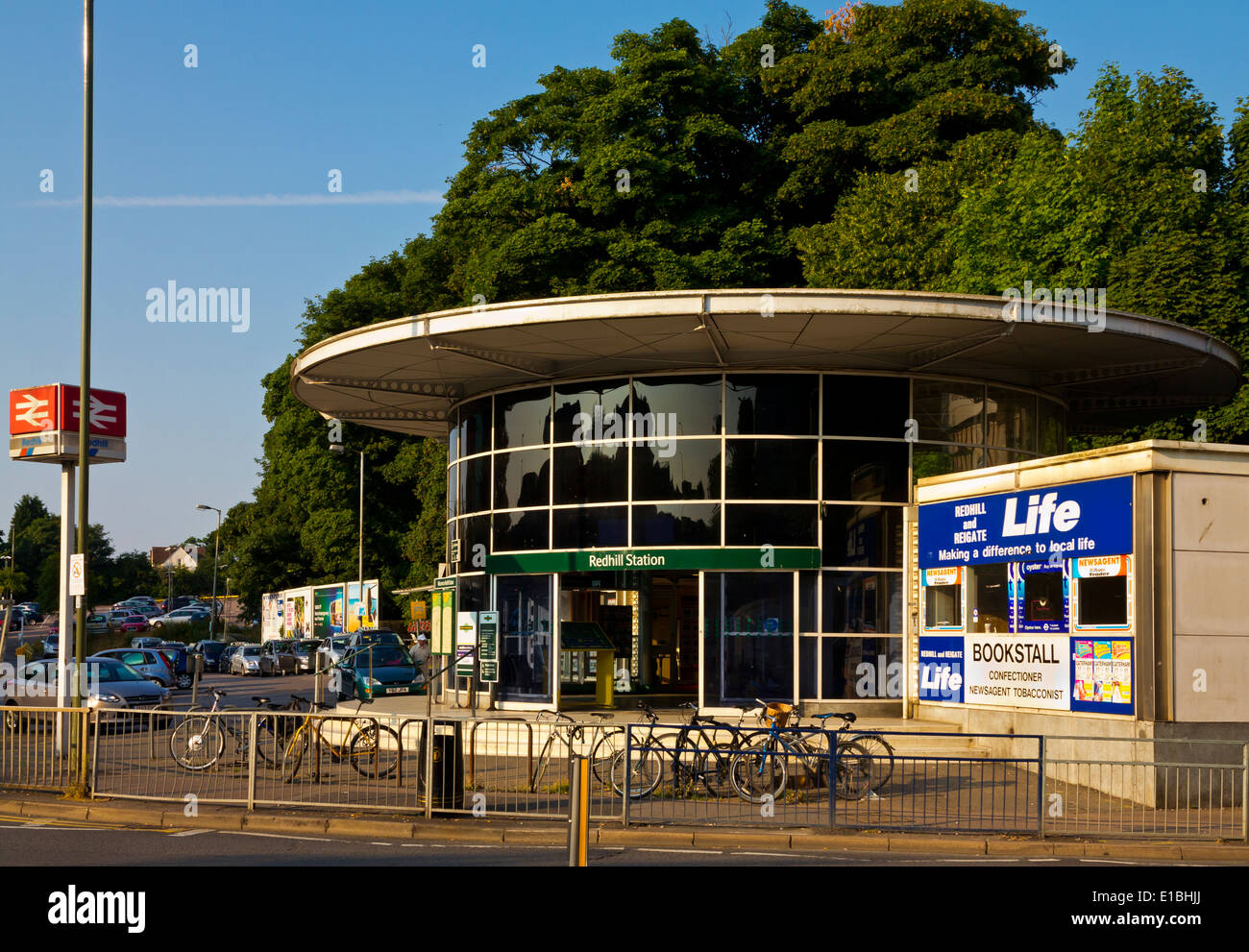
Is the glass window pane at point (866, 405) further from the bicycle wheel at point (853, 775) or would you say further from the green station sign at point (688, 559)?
the bicycle wheel at point (853, 775)

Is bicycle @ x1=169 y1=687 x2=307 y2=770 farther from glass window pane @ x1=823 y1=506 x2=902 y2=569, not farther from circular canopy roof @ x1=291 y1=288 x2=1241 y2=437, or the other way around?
glass window pane @ x1=823 y1=506 x2=902 y2=569

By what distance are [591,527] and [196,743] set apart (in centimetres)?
885

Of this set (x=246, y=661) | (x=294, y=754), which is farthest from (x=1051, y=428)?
(x=246, y=661)

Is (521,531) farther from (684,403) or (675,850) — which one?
(675,850)

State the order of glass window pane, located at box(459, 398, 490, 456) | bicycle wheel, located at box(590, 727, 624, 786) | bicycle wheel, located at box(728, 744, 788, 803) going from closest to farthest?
bicycle wheel, located at box(728, 744, 788, 803), bicycle wheel, located at box(590, 727, 624, 786), glass window pane, located at box(459, 398, 490, 456)

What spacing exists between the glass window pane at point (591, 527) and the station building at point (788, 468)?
0.04 metres

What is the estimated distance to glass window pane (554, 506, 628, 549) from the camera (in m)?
24.0

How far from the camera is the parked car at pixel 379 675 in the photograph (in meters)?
35.2

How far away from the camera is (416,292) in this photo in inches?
2527

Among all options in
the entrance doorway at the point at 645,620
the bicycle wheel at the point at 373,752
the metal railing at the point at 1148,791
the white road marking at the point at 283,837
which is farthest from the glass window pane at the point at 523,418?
the white road marking at the point at 283,837

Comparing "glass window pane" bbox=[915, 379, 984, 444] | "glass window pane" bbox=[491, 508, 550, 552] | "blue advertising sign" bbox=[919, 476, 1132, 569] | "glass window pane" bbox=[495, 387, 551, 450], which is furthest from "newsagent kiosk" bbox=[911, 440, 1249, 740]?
"glass window pane" bbox=[495, 387, 551, 450]

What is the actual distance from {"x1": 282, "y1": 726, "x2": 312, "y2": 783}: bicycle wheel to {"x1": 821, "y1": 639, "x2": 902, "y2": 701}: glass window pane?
10062 millimetres
